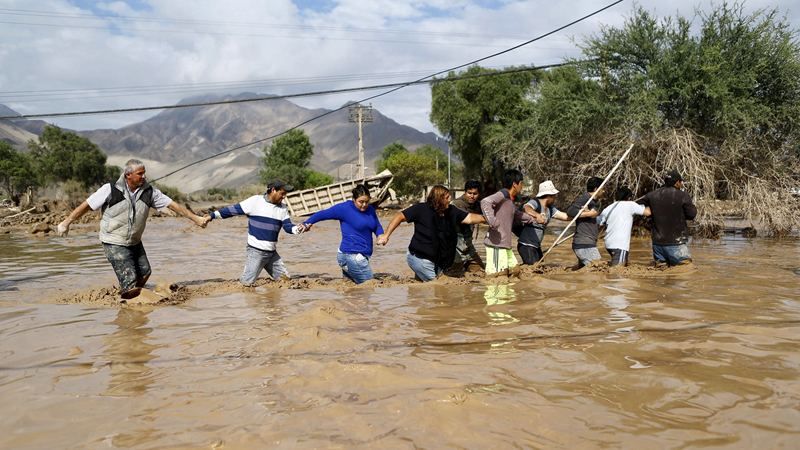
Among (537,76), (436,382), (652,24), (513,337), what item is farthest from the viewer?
(537,76)

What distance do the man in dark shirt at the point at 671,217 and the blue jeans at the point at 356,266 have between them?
4190 millimetres

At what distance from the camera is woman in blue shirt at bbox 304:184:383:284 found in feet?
27.3

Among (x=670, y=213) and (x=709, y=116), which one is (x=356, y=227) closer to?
(x=670, y=213)

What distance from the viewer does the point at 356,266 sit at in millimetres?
8555

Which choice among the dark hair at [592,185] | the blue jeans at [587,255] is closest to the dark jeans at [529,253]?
the blue jeans at [587,255]

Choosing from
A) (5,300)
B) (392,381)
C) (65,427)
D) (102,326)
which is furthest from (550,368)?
(5,300)

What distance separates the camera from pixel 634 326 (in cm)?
568

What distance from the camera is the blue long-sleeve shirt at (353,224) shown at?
27.3 feet

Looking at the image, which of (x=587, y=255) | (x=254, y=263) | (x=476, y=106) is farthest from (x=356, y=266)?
(x=476, y=106)

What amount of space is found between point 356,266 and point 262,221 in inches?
55.4

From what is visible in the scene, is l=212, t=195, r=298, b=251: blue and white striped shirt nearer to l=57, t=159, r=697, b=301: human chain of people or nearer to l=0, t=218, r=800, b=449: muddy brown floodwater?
l=57, t=159, r=697, b=301: human chain of people

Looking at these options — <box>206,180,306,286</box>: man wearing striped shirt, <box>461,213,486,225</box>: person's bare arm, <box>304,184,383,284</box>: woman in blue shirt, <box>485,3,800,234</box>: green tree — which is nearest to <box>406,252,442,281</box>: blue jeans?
<box>304,184,383,284</box>: woman in blue shirt

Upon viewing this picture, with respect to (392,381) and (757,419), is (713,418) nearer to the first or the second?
(757,419)

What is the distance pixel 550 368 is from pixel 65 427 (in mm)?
3161
